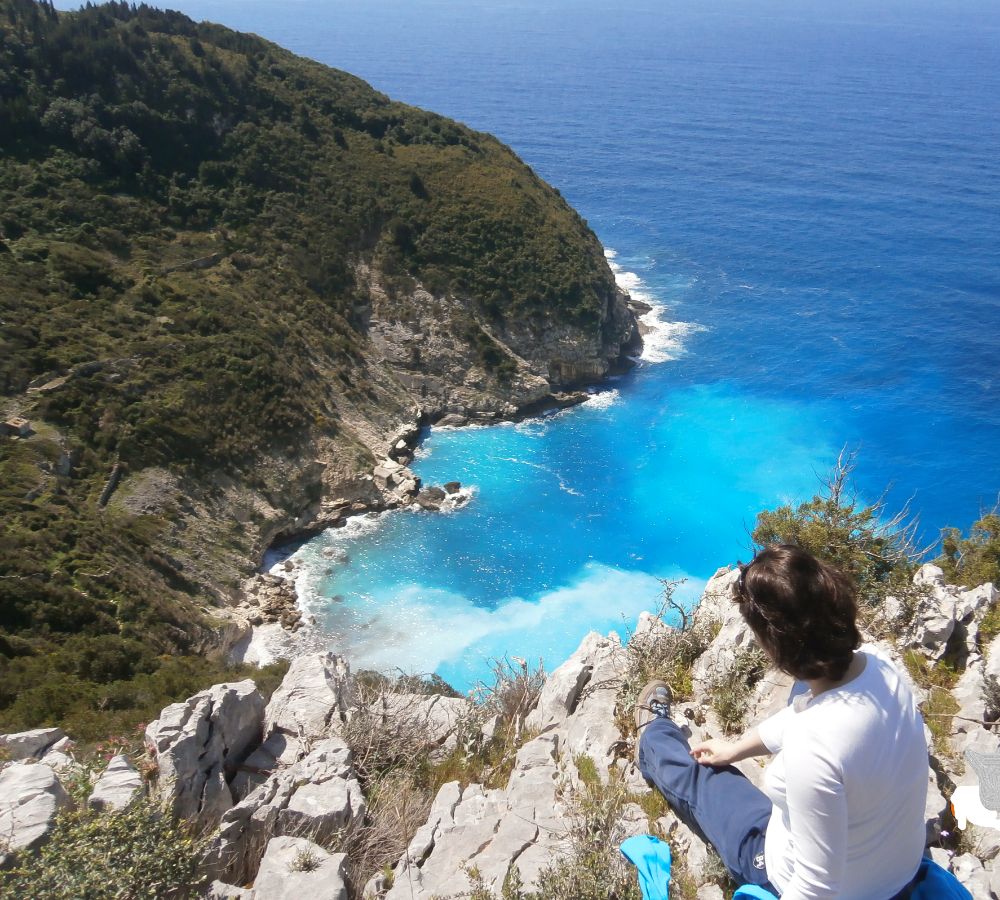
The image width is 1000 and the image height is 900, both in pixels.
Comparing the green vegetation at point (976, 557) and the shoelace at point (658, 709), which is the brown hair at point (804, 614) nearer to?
the shoelace at point (658, 709)

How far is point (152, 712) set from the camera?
679 inches

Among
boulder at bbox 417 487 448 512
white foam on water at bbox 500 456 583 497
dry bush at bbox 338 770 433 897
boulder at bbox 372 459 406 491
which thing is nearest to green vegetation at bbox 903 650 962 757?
dry bush at bbox 338 770 433 897

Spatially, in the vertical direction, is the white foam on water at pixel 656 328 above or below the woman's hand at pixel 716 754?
below

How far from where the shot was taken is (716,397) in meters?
50.5

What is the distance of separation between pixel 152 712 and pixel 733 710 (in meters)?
14.4

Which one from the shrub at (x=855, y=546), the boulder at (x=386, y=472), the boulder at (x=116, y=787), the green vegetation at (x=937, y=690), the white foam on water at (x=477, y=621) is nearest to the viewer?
the boulder at (x=116, y=787)

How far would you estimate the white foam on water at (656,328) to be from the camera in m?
56.1

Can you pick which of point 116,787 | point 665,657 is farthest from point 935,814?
point 116,787

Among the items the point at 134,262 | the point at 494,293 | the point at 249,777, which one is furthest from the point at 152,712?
the point at 494,293

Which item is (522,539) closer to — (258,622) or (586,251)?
(258,622)

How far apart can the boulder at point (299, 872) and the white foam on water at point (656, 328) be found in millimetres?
50497

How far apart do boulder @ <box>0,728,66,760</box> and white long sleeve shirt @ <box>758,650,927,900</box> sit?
1112 centimetres

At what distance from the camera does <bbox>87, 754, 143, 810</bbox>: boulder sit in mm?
7566

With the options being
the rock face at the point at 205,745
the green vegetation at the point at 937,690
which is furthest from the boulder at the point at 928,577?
the rock face at the point at 205,745
